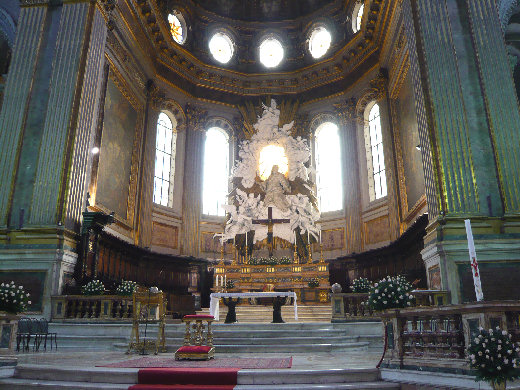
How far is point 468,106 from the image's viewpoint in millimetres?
11180

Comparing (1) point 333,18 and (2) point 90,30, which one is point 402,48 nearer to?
(1) point 333,18

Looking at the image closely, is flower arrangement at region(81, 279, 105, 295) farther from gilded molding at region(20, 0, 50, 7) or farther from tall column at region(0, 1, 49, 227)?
gilded molding at region(20, 0, 50, 7)

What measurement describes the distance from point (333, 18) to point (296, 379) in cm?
2095

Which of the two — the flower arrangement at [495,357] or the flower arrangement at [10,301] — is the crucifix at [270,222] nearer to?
the flower arrangement at [10,301]

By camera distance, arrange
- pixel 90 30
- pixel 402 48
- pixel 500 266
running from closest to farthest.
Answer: pixel 500 266 < pixel 90 30 < pixel 402 48

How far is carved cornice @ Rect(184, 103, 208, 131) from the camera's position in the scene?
21.3m

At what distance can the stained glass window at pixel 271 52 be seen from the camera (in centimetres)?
2402

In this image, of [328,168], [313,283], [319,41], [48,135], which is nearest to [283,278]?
[313,283]

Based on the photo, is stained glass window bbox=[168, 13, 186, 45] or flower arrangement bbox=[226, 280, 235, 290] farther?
stained glass window bbox=[168, 13, 186, 45]

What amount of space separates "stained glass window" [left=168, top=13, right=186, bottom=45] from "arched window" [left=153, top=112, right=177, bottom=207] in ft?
12.8

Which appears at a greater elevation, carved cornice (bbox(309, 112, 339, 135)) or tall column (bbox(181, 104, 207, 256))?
carved cornice (bbox(309, 112, 339, 135))

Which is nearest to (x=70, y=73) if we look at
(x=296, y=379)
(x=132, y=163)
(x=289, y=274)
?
(x=132, y=163)

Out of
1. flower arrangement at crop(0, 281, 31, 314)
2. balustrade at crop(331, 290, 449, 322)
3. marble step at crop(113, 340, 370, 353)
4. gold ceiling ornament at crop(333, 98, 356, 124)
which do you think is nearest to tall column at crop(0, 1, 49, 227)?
flower arrangement at crop(0, 281, 31, 314)

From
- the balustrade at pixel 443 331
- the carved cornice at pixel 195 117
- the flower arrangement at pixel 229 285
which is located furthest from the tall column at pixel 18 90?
the balustrade at pixel 443 331
